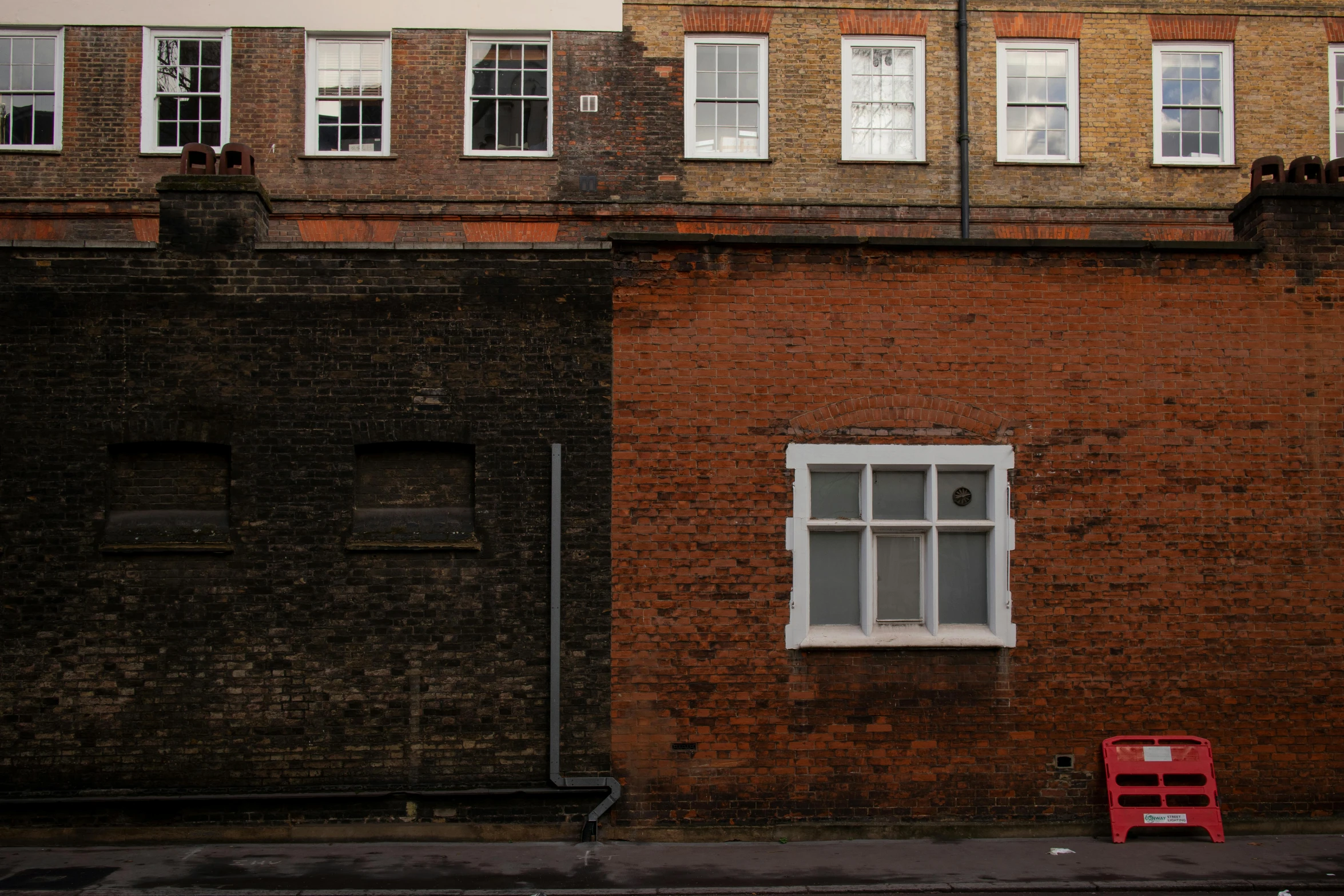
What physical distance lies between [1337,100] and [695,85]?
36.3 feet

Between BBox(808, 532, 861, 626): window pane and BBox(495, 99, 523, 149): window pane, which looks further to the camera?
BBox(495, 99, 523, 149): window pane

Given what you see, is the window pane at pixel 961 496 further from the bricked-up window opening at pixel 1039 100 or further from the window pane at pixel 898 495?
the bricked-up window opening at pixel 1039 100

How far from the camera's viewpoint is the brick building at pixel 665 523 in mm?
8250

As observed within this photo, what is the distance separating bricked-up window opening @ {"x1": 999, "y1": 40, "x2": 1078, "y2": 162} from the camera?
16312 mm

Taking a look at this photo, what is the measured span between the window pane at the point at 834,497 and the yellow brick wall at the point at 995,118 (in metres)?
8.29

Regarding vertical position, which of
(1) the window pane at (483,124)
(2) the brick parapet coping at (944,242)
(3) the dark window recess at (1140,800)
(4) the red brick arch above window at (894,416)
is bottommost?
(3) the dark window recess at (1140,800)

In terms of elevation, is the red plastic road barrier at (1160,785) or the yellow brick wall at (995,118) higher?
the yellow brick wall at (995,118)

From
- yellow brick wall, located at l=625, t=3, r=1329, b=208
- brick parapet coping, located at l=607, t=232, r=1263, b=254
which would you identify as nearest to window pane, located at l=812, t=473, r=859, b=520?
brick parapet coping, located at l=607, t=232, r=1263, b=254

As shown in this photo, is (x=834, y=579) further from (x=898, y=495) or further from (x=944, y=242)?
(x=944, y=242)

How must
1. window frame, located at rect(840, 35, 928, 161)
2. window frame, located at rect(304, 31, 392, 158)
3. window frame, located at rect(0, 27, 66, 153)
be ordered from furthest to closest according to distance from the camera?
window frame, located at rect(840, 35, 928, 161) → window frame, located at rect(304, 31, 392, 158) → window frame, located at rect(0, 27, 66, 153)

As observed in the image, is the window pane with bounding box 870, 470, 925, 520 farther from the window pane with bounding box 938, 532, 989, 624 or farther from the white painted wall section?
the white painted wall section

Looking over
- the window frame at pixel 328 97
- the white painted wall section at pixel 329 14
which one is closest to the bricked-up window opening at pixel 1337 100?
the white painted wall section at pixel 329 14

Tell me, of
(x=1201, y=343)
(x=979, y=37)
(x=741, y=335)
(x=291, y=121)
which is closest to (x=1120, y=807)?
(x=1201, y=343)

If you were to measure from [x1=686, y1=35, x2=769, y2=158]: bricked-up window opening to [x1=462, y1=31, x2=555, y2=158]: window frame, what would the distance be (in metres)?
2.23
